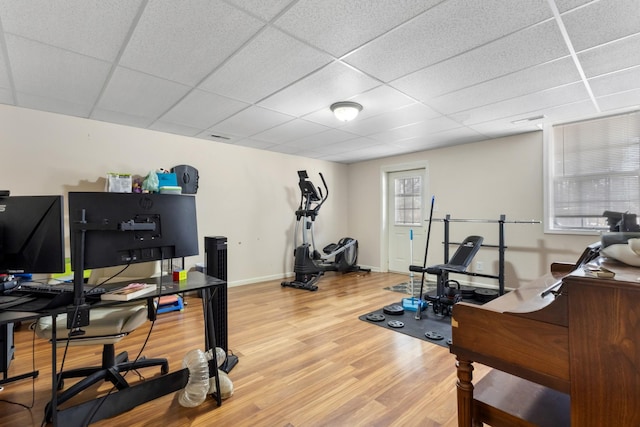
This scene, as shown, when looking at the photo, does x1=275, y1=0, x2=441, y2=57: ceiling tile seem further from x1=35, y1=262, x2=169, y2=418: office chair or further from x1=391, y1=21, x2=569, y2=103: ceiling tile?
x1=35, y1=262, x2=169, y2=418: office chair

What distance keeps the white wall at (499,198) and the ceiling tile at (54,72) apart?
468 cm

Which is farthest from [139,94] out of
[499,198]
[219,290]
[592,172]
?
[592,172]

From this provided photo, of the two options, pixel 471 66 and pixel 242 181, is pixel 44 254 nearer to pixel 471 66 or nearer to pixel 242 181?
pixel 471 66

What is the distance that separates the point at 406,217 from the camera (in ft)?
19.0

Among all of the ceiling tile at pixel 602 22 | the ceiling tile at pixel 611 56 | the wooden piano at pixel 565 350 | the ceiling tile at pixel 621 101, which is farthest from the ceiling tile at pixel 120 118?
the ceiling tile at pixel 621 101

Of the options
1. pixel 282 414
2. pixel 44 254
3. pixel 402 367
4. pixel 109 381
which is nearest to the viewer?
pixel 44 254

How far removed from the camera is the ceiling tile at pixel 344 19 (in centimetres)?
167

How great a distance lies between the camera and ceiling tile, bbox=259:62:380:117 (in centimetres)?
247

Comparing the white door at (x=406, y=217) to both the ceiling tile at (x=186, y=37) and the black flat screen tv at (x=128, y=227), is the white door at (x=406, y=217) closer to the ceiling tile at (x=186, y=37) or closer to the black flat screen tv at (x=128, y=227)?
the ceiling tile at (x=186, y=37)

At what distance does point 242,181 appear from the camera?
Answer: 4.95 meters

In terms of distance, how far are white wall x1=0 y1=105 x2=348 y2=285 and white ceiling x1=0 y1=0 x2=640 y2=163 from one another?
304 millimetres

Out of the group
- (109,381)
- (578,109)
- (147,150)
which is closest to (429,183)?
(578,109)

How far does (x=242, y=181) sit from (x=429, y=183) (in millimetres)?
3251

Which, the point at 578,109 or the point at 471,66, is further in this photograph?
the point at 578,109
